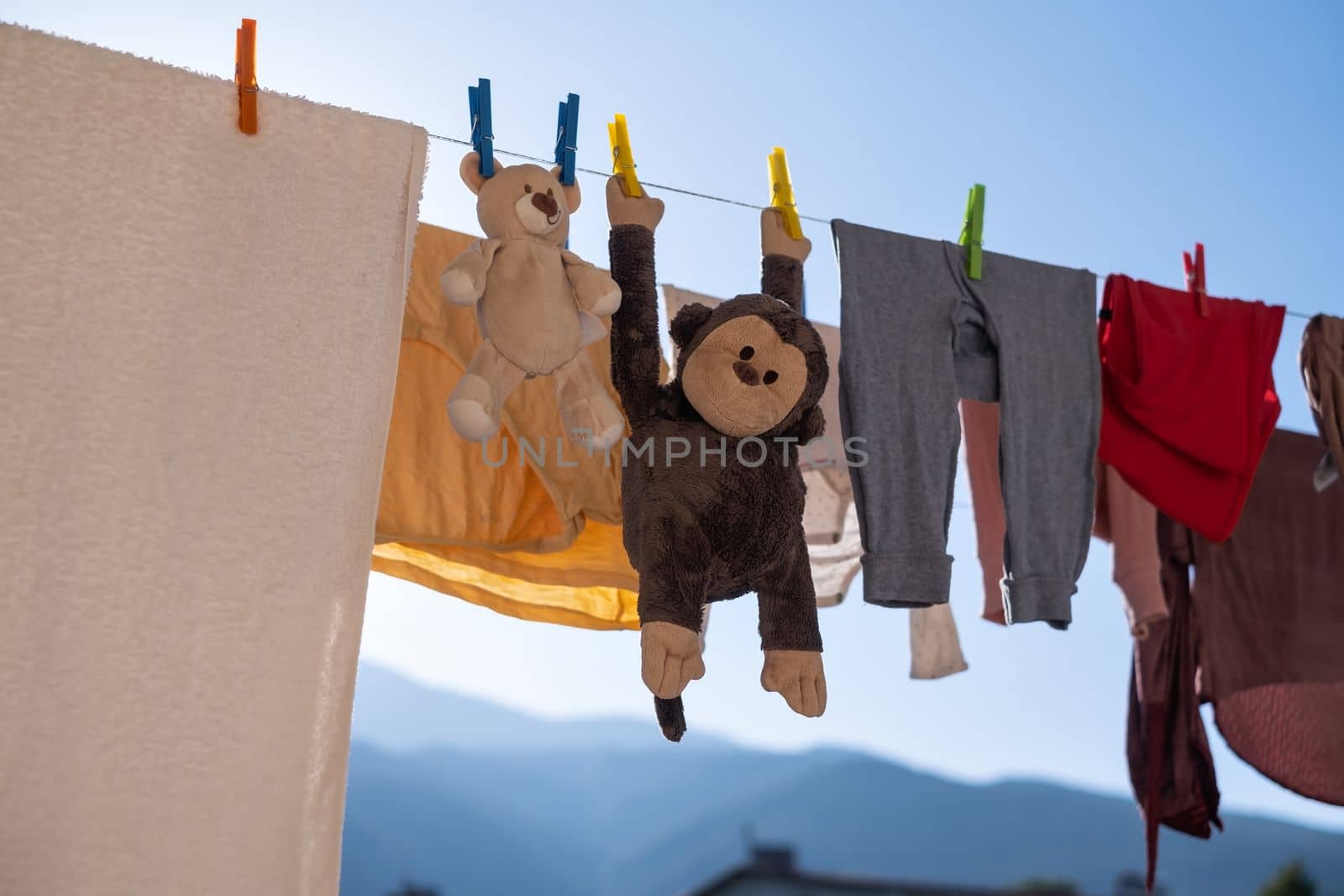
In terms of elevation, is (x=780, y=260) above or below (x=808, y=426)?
above

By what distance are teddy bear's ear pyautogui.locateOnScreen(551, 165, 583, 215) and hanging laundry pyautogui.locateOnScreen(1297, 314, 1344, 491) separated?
126 cm

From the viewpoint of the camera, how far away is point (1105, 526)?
2049 millimetres

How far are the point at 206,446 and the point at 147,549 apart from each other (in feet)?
0.37

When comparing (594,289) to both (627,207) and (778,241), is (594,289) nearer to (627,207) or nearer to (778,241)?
(627,207)

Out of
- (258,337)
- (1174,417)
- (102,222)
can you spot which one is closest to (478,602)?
(258,337)

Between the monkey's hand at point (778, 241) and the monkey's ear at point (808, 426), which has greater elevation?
the monkey's hand at point (778, 241)

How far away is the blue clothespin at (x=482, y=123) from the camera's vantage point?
146 cm

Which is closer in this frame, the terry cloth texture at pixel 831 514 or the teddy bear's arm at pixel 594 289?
the teddy bear's arm at pixel 594 289

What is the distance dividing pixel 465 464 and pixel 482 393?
360 mm

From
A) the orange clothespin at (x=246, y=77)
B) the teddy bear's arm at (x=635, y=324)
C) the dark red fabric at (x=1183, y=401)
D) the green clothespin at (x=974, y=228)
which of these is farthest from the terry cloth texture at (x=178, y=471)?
the dark red fabric at (x=1183, y=401)

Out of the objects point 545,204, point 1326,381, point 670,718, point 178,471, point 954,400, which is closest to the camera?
point 178,471

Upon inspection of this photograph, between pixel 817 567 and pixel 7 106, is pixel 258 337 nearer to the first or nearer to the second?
pixel 7 106

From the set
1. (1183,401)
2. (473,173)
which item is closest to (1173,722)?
(1183,401)

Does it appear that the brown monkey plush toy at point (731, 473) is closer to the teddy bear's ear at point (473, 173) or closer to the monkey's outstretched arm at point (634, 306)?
the monkey's outstretched arm at point (634, 306)
